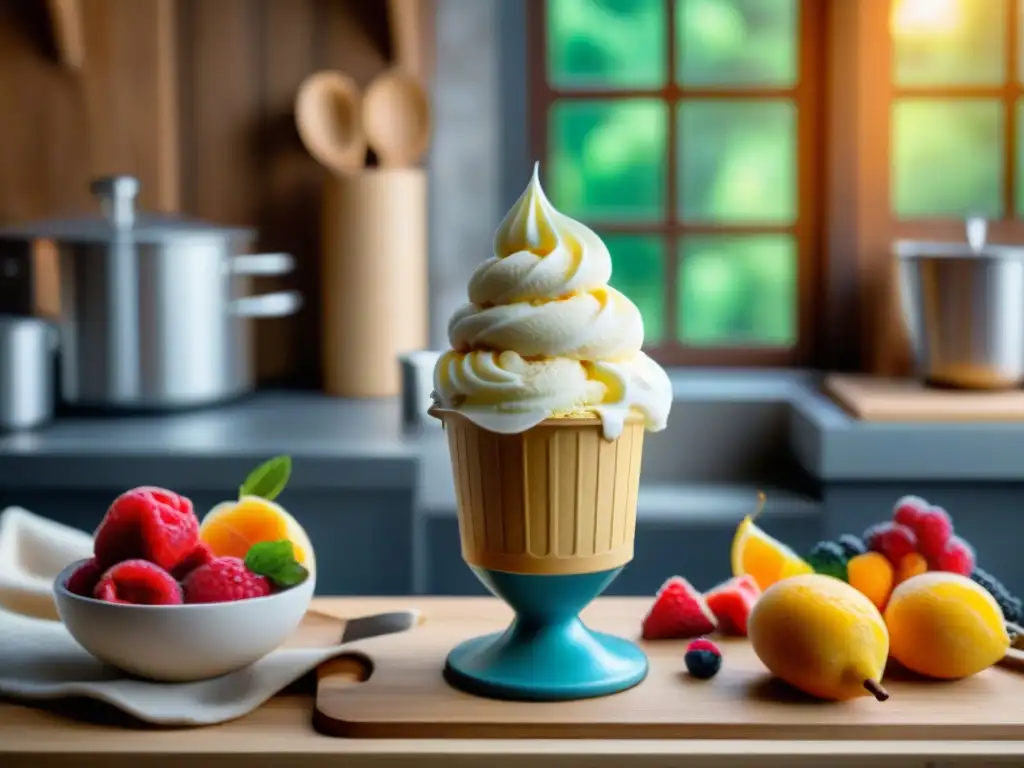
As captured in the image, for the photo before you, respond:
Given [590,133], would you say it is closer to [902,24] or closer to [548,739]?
[902,24]

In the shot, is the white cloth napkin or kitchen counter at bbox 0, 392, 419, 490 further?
kitchen counter at bbox 0, 392, 419, 490

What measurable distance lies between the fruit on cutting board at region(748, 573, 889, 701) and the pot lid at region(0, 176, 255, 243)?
148 centimetres

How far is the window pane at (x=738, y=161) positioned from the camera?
8.57 feet

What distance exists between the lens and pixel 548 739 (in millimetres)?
846

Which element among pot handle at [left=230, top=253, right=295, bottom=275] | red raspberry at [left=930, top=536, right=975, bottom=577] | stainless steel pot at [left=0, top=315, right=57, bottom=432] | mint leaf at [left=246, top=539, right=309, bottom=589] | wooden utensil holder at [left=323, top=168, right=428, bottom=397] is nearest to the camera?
mint leaf at [left=246, top=539, right=309, bottom=589]

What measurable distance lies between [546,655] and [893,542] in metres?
0.28

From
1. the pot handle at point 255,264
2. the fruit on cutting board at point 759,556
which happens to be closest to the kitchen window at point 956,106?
the pot handle at point 255,264

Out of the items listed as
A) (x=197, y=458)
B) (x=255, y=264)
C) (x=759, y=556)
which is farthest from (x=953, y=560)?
(x=255, y=264)

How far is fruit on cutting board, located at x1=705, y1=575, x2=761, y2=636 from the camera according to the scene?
1.06 meters

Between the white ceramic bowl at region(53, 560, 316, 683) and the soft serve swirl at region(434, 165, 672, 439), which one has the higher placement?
the soft serve swirl at region(434, 165, 672, 439)

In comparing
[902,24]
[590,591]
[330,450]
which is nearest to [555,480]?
[590,591]

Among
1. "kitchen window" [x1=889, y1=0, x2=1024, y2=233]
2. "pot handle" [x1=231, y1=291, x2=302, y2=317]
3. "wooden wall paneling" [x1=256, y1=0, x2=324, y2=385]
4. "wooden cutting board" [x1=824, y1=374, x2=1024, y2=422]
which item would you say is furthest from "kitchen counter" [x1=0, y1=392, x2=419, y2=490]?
"kitchen window" [x1=889, y1=0, x2=1024, y2=233]

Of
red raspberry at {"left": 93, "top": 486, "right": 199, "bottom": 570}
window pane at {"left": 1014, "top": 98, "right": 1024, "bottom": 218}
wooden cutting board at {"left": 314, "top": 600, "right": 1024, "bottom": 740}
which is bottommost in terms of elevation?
wooden cutting board at {"left": 314, "top": 600, "right": 1024, "bottom": 740}

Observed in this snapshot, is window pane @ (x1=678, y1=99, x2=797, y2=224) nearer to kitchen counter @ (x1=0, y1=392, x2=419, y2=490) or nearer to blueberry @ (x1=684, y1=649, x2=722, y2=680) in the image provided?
kitchen counter @ (x1=0, y1=392, x2=419, y2=490)
